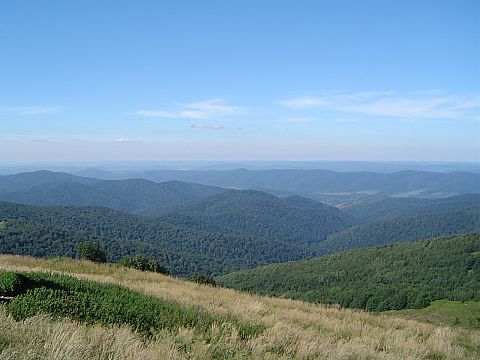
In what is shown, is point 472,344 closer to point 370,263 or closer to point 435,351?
point 435,351

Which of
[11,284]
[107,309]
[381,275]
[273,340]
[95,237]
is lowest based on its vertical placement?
[381,275]

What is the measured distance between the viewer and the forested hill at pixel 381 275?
232 ft

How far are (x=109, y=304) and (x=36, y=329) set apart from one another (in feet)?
7.52

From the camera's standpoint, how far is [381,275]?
94500 mm

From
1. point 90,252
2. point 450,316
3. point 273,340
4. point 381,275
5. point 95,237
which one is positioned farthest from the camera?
point 95,237

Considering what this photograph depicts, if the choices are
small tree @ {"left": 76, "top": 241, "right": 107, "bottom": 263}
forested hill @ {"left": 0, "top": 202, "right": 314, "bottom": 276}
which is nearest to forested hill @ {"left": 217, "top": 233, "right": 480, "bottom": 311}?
forested hill @ {"left": 0, "top": 202, "right": 314, "bottom": 276}

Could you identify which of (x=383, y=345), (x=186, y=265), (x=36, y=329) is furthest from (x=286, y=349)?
(x=186, y=265)

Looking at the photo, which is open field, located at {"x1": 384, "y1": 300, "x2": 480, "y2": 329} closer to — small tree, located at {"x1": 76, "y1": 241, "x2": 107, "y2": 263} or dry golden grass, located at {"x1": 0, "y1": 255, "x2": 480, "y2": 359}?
dry golden grass, located at {"x1": 0, "y1": 255, "x2": 480, "y2": 359}

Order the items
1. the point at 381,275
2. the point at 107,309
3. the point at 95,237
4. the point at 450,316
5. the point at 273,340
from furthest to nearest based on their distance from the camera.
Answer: the point at 95,237
the point at 381,275
the point at 450,316
the point at 107,309
the point at 273,340

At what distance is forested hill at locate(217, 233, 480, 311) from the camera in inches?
2786

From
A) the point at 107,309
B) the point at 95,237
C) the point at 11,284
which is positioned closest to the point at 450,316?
the point at 107,309

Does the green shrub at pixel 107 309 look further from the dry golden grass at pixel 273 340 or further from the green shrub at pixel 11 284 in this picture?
the dry golden grass at pixel 273 340

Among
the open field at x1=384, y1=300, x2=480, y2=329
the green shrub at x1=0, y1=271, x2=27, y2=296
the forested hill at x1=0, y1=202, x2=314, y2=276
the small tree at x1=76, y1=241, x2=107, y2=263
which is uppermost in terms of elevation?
the green shrub at x1=0, y1=271, x2=27, y2=296

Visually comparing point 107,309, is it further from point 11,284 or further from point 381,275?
→ point 381,275
